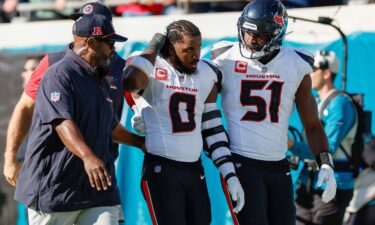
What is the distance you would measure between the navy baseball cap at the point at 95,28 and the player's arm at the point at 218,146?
79 centimetres

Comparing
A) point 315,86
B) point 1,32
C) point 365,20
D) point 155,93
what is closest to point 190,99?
point 155,93

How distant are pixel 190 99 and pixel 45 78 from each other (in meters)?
0.90

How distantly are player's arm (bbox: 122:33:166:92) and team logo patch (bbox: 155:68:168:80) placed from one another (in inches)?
3.8

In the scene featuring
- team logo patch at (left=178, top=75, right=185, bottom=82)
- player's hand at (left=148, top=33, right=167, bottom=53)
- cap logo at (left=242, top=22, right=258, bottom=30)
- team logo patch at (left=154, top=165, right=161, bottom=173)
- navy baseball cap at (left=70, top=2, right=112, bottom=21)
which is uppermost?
navy baseball cap at (left=70, top=2, right=112, bottom=21)

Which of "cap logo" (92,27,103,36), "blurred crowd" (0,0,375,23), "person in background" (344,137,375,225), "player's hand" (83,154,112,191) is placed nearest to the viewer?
"player's hand" (83,154,112,191)

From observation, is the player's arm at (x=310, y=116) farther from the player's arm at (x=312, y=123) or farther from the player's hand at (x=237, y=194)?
the player's hand at (x=237, y=194)

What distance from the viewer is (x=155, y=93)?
5508mm

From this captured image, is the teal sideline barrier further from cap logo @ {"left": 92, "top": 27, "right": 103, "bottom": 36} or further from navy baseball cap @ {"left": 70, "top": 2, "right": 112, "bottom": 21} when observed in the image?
cap logo @ {"left": 92, "top": 27, "right": 103, "bottom": 36}

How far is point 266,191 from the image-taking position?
562 centimetres

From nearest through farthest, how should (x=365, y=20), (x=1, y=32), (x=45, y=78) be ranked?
1. (x=45, y=78)
2. (x=365, y=20)
3. (x=1, y=32)

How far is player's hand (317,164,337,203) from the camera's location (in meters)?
5.62

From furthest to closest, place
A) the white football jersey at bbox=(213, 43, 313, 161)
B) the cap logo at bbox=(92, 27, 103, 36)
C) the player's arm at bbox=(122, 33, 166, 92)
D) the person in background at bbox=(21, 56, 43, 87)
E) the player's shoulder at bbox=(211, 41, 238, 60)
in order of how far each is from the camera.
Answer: the person in background at bbox=(21, 56, 43, 87) → the player's shoulder at bbox=(211, 41, 238, 60) → the white football jersey at bbox=(213, 43, 313, 161) → the player's arm at bbox=(122, 33, 166, 92) → the cap logo at bbox=(92, 27, 103, 36)

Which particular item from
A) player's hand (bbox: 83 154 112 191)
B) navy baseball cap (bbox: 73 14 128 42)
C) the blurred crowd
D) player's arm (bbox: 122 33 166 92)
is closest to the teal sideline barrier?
the blurred crowd

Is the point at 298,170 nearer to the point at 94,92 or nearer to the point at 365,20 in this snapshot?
the point at 365,20
